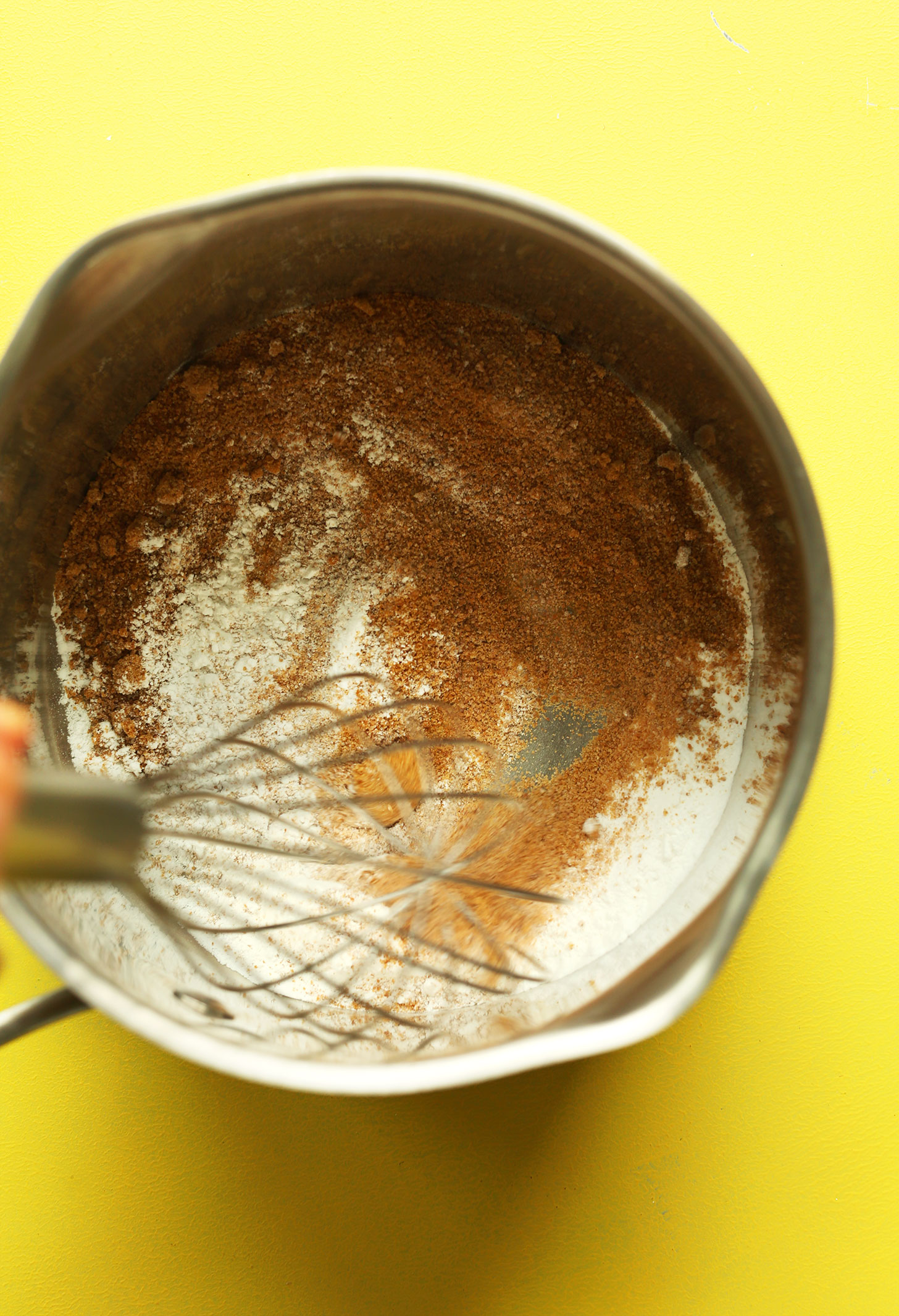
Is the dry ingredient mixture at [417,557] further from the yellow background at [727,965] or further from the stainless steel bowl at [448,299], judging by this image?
the yellow background at [727,965]

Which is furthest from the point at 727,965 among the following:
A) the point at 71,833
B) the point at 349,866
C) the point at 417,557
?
the point at 71,833

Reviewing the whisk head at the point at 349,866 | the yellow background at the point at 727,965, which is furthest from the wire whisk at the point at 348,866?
the yellow background at the point at 727,965

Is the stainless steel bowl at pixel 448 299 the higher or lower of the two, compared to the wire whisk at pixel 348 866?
higher

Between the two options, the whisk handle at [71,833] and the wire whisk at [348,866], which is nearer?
the whisk handle at [71,833]

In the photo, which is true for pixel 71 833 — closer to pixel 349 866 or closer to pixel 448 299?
pixel 349 866

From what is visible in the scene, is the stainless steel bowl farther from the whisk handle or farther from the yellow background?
the yellow background

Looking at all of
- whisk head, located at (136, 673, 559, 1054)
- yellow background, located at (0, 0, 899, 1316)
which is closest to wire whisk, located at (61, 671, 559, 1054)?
whisk head, located at (136, 673, 559, 1054)
